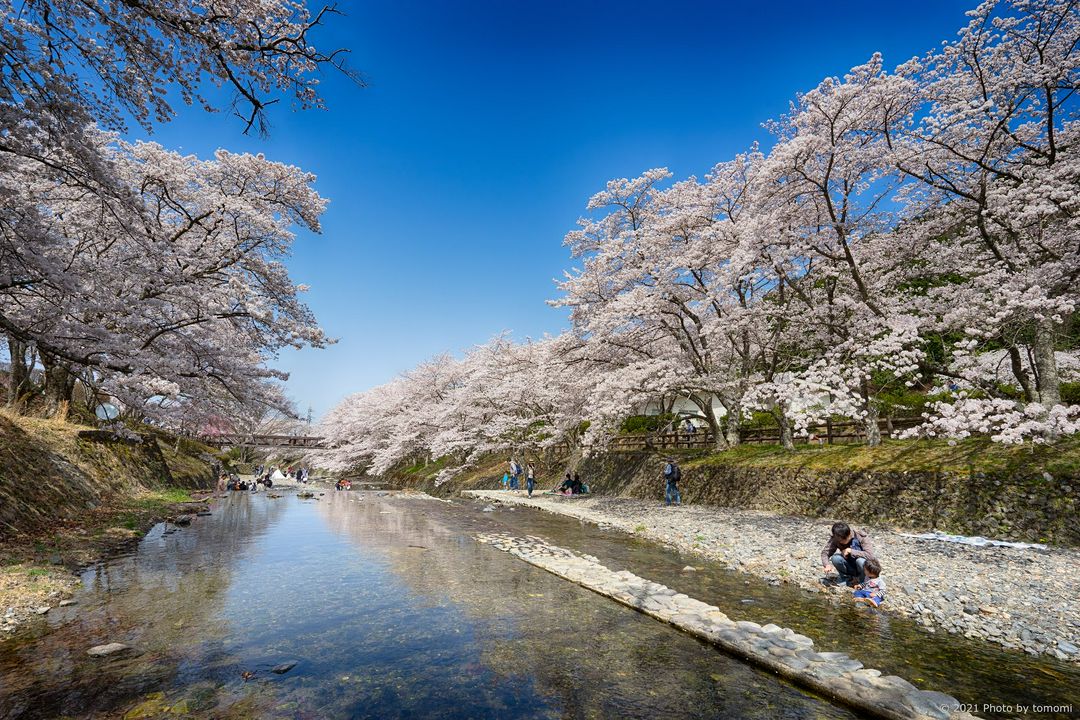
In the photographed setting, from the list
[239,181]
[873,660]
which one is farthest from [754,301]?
[239,181]

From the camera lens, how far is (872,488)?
48.5 feet

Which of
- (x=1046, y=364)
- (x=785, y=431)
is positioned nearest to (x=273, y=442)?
(x=785, y=431)

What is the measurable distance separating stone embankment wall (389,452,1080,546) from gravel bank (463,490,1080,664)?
0.94m

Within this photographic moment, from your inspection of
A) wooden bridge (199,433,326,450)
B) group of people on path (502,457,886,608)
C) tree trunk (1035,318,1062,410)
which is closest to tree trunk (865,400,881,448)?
tree trunk (1035,318,1062,410)

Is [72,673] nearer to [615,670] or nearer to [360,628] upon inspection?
[360,628]

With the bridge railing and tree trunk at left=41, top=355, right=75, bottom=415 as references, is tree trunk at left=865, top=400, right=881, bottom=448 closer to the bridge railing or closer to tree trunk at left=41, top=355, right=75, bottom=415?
tree trunk at left=41, top=355, right=75, bottom=415

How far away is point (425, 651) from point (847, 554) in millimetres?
7609

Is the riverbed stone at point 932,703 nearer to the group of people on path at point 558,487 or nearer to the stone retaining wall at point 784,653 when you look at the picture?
the stone retaining wall at point 784,653

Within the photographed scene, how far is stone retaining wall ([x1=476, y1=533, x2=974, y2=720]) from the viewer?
16.4ft

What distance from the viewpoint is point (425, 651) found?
6.65 m

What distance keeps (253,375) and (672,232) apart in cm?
1728

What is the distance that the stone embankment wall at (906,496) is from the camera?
35.9 ft

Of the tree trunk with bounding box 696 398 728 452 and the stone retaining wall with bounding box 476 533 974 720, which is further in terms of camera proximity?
the tree trunk with bounding box 696 398 728 452

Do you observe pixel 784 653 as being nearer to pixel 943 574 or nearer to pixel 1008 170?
pixel 943 574
